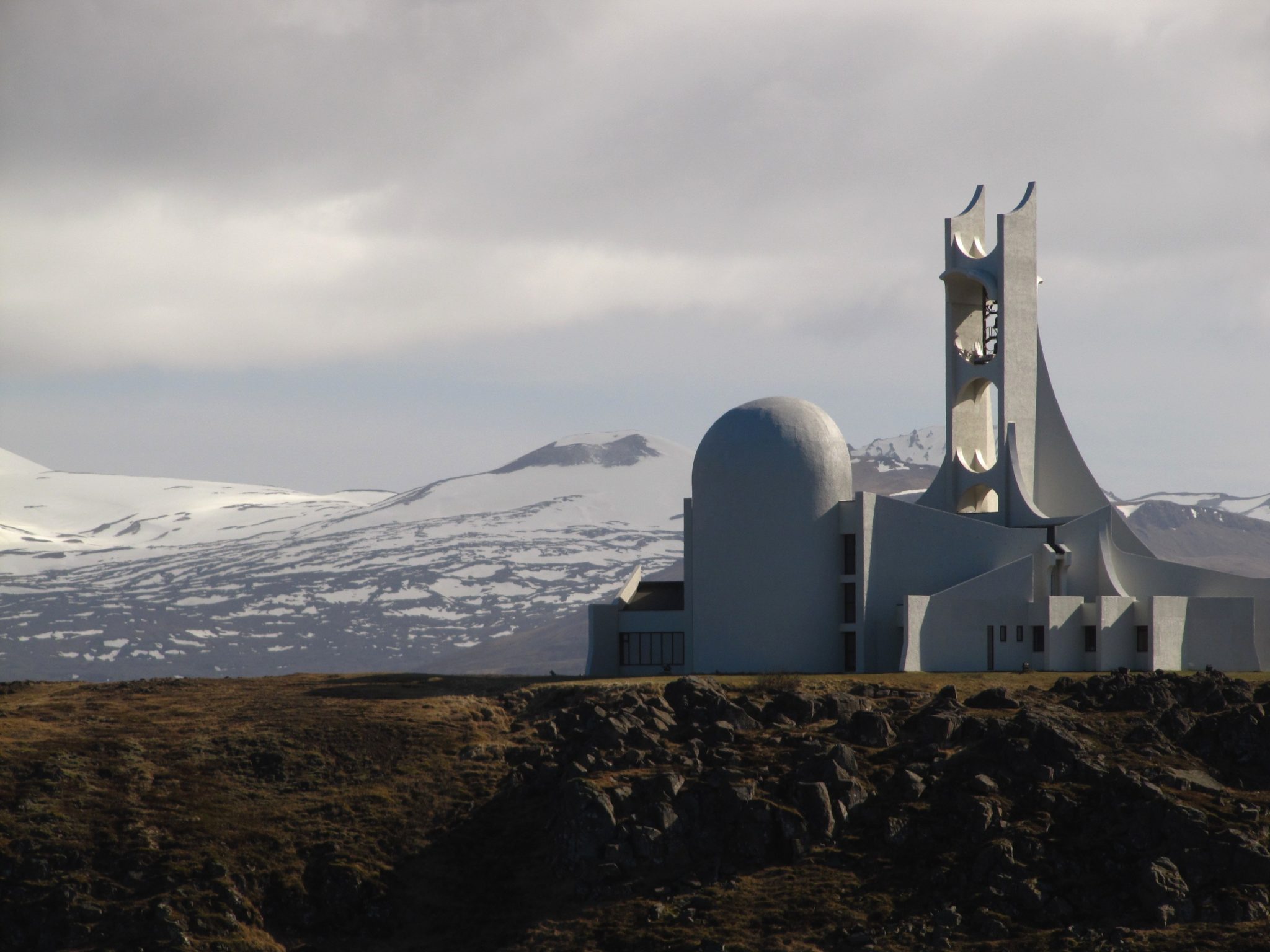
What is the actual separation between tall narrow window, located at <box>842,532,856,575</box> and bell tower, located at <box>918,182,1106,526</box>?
29.7 ft

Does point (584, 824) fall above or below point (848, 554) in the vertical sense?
below

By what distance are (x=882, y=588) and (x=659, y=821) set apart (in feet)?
68.4

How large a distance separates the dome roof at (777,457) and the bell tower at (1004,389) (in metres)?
8.60

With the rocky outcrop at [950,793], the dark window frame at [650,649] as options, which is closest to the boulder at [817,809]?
the rocky outcrop at [950,793]

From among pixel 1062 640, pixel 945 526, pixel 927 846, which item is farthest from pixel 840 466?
pixel 927 846

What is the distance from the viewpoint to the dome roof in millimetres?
64125

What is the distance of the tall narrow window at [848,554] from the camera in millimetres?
64500

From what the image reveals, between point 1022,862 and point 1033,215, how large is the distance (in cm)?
3855

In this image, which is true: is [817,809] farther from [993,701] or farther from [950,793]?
[993,701]

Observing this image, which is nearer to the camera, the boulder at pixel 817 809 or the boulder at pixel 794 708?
the boulder at pixel 817 809

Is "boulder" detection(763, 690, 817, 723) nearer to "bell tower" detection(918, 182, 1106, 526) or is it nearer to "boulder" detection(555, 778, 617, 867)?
"boulder" detection(555, 778, 617, 867)

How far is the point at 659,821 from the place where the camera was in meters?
46.3

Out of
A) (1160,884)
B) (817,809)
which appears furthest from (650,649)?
(1160,884)

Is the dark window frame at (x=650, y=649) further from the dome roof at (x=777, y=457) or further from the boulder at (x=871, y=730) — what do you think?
the boulder at (x=871, y=730)
